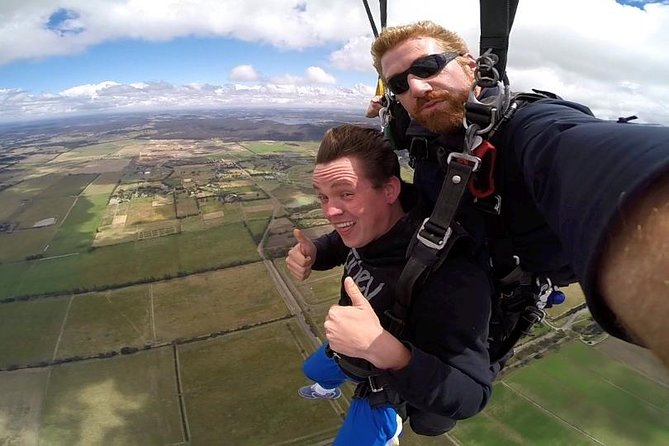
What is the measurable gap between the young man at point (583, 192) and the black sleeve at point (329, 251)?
131 centimetres

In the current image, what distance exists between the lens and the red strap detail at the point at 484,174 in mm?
1730

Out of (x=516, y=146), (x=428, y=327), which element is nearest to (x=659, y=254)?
(x=516, y=146)

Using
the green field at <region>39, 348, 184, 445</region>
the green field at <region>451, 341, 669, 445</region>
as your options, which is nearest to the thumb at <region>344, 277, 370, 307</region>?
the green field at <region>451, 341, 669, 445</region>

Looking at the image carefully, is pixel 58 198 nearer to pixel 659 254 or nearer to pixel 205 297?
pixel 205 297

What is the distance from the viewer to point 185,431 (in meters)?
19.4

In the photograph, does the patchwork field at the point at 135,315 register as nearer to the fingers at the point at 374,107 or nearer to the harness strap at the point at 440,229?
the fingers at the point at 374,107

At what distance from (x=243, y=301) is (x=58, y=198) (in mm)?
43171

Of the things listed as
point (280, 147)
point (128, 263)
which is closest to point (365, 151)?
point (128, 263)

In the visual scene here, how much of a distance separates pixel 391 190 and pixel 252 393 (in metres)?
22.1

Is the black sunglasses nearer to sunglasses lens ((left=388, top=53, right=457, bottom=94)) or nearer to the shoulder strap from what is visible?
sunglasses lens ((left=388, top=53, right=457, bottom=94))

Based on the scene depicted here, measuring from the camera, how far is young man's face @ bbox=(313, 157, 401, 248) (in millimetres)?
2199

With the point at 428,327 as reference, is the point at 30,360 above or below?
below

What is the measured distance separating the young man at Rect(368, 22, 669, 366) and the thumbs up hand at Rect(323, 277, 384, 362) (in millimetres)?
805

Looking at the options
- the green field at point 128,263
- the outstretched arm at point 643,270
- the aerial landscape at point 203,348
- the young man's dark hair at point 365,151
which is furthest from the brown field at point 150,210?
the outstretched arm at point 643,270
